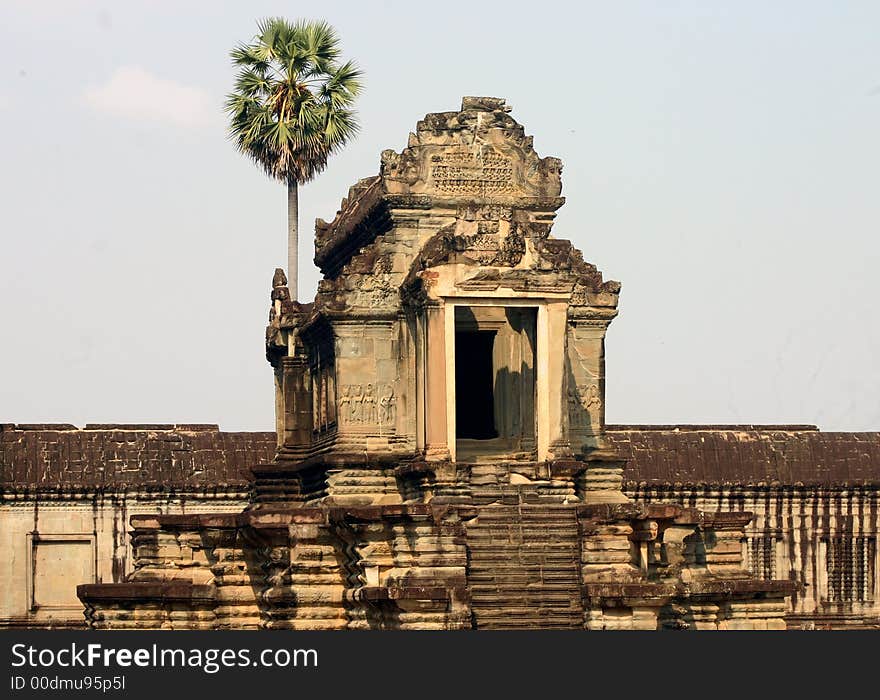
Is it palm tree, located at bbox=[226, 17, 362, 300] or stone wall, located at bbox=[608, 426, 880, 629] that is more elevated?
palm tree, located at bbox=[226, 17, 362, 300]

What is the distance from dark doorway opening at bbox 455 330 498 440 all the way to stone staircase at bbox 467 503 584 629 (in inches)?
137

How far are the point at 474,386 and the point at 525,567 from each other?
5.25 meters

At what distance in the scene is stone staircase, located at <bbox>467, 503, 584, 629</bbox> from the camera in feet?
116

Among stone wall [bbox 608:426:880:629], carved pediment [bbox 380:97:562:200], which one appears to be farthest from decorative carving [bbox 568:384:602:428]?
stone wall [bbox 608:426:880:629]

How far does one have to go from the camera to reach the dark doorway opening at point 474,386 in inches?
1585

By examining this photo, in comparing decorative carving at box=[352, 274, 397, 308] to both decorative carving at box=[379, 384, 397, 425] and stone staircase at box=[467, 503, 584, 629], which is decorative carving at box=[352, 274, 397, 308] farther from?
stone staircase at box=[467, 503, 584, 629]

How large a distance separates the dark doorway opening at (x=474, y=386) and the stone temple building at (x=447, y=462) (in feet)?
0.16

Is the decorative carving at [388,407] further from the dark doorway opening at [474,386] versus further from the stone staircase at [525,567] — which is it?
the stone staircase at [525,567]

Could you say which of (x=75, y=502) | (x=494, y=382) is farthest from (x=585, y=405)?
(x=75, y=502)

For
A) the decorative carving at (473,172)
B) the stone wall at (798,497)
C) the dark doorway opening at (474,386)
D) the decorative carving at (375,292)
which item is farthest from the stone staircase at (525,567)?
the stone wall at (798,497)

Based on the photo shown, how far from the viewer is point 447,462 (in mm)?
37031

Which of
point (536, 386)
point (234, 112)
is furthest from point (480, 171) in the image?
point (234, 112)

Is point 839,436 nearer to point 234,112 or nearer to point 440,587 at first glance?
point 234,112

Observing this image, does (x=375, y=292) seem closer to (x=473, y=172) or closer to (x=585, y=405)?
(x=473, y=172)
